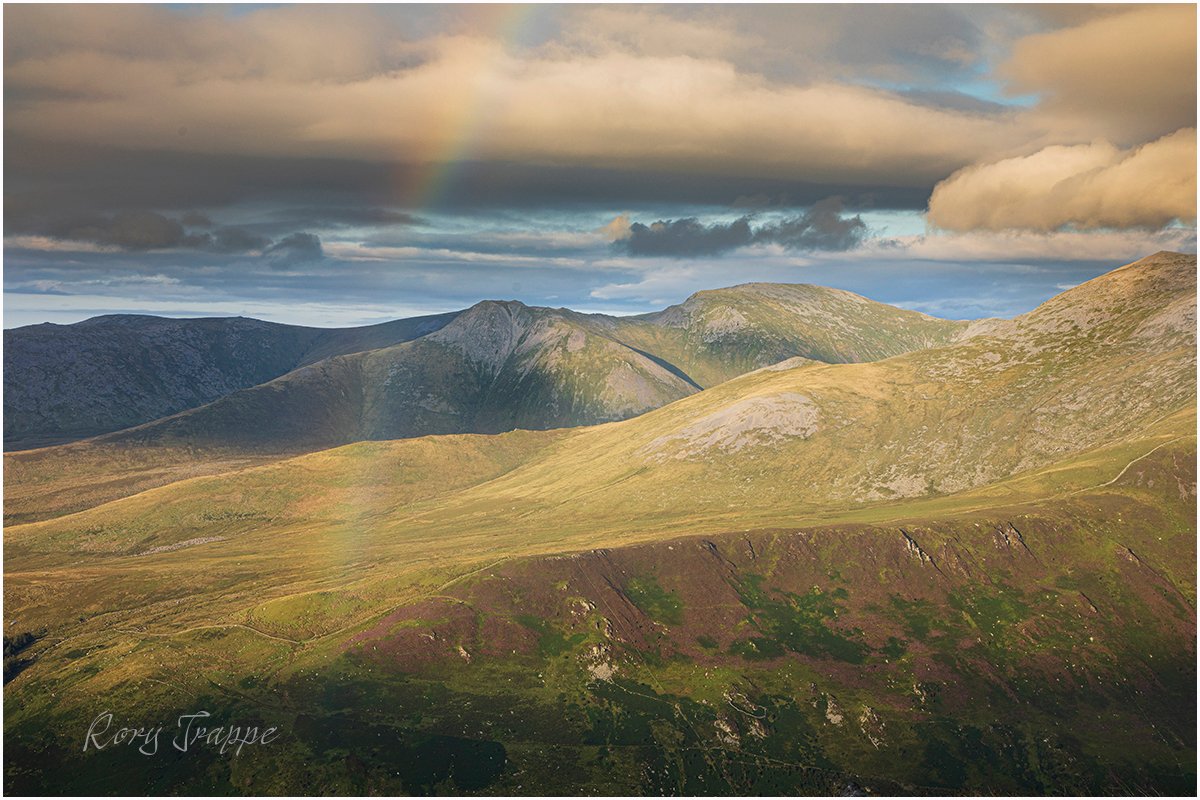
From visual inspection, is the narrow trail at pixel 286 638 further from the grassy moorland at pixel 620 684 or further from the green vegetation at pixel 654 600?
the green vegetation at pixel 654 600

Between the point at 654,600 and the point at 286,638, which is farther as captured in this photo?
the point at 654,600

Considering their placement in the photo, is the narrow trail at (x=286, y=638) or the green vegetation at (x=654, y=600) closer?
the narrow trail at (x=286, y=638)

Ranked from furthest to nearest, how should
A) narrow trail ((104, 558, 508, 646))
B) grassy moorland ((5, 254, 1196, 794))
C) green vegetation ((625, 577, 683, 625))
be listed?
green vegetation ((625, 577, 683, 625))
narrow trail ((104, 558, 508, 646))
grassy moorland ((5, 254, 1196, 794))

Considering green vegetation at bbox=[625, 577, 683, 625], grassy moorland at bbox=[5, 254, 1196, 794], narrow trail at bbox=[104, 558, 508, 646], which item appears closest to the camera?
grassy moorland at bbox=[5, 254, 1196, 794]

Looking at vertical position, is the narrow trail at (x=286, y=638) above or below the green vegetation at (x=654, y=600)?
above

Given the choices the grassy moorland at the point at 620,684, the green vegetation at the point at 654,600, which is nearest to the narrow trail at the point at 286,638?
the grassy moorland at the point at 620,684

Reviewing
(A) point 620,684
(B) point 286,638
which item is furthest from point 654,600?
(B) point 286,638

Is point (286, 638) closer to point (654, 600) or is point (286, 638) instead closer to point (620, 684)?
point (620, 684)

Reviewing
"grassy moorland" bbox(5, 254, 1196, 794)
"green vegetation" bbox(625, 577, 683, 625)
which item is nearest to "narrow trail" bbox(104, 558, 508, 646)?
"grassy moorland" bbox(5, 254, 1196, 794)

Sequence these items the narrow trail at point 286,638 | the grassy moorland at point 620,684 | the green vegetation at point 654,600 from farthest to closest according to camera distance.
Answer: the green vegetation at point 654,600, the narrow trail at point 286,638, the grassy moorland at point 620,684

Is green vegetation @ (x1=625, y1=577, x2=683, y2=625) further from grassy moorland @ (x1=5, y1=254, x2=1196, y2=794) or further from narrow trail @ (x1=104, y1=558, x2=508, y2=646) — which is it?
narrow trail @ (x1=104, y1=558, x2=508, y2=646)

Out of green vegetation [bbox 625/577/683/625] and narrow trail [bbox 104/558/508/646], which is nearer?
narrow trail [bbox 104/558/508/646]
